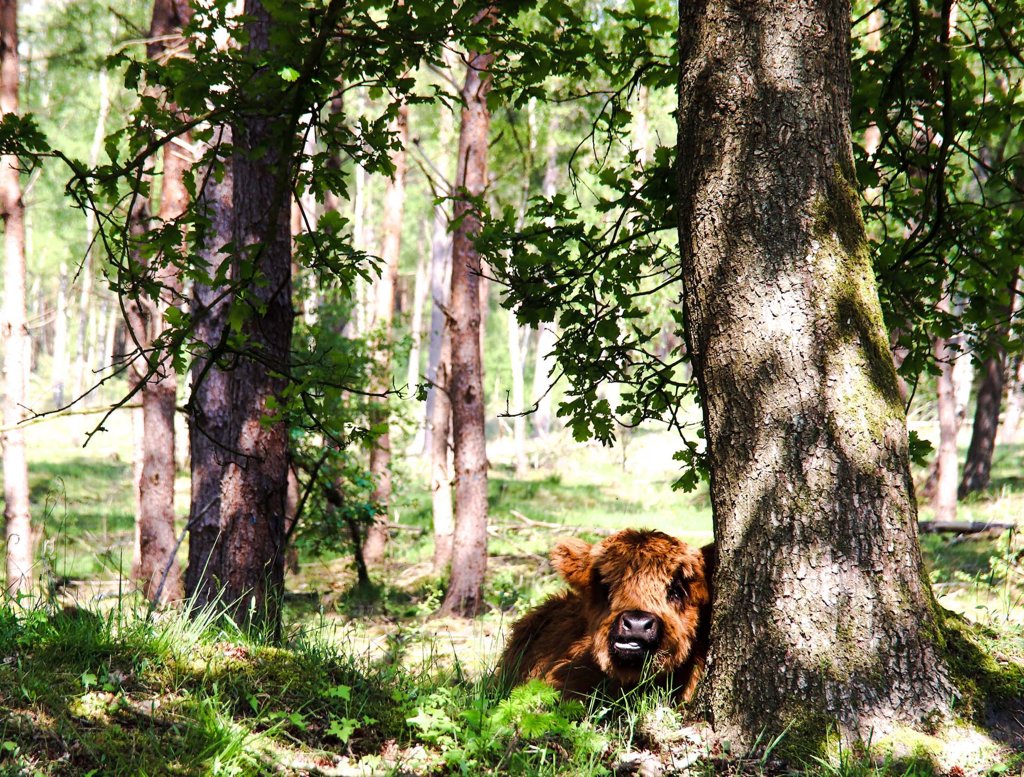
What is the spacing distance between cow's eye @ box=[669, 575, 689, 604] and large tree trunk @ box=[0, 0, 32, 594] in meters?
9.20

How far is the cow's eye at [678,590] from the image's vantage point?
3.97m

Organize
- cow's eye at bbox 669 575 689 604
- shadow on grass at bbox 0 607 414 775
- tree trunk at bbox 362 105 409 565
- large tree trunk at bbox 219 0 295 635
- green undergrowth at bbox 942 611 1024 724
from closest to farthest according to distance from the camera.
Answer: shadow on grass at bbox 0 607 414 775 → green undergrowth at bbox 942 611 1024 724 → cow's eye at bbox 669 575 689 604 → large tree trunk at bbox 219 0 295 635 → tree trunk at bbox 362 105 409 565

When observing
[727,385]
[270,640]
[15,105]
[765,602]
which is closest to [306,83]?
[727,385]

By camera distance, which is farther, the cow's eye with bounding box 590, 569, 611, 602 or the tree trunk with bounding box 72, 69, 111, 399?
the tree trunk with bounding box 72, 69, 111, 399

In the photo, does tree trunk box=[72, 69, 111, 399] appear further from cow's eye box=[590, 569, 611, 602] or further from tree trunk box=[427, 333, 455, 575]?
cow's eye box=[590, 569, 611, 602]

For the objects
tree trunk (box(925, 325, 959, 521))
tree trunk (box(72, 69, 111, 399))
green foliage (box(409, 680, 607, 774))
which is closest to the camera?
green foliage (box(409, 680, 607, 774))

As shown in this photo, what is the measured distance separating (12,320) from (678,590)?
32.4 feet

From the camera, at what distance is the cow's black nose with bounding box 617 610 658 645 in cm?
368

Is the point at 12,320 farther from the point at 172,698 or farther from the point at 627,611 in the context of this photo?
the point at 627,611

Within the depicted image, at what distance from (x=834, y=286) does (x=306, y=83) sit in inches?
97.4

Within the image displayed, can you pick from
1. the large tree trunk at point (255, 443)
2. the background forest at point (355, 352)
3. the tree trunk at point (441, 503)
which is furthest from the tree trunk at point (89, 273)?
the background forest at point (355, 352)

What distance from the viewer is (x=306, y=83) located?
12.5ft

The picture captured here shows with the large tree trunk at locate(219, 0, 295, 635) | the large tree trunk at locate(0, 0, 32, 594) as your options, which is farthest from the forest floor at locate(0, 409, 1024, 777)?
the large tree trunk at locate(0, 0, 32, 594)

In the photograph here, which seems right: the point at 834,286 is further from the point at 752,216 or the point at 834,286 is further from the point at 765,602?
the point at 765,602
